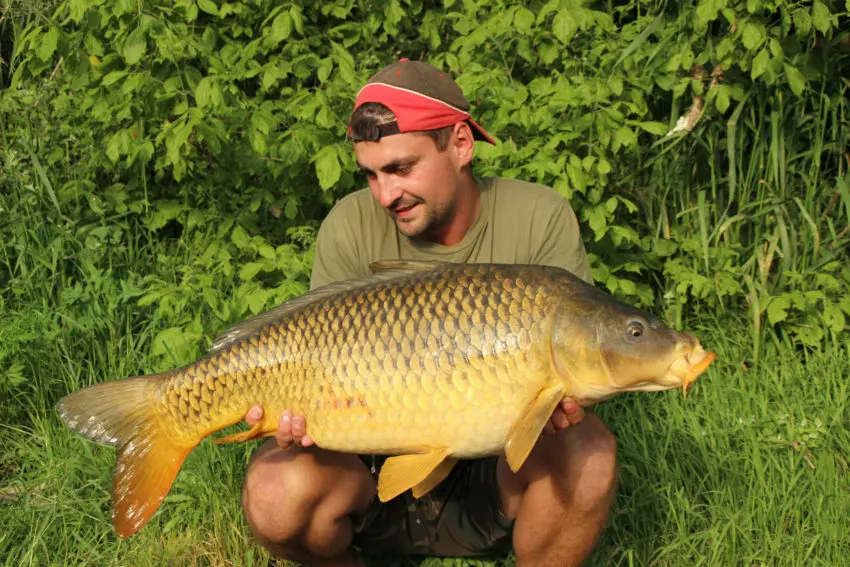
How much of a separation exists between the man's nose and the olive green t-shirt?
0.65 feet

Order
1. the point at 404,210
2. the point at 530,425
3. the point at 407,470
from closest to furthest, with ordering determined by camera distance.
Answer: the point at 530,425 → the point at 407,470 → the point at 404,210

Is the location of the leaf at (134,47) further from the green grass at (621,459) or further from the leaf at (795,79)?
the leaf at (795,79)

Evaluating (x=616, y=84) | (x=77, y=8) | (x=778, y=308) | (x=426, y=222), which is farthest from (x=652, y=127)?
(x=77, y=8)

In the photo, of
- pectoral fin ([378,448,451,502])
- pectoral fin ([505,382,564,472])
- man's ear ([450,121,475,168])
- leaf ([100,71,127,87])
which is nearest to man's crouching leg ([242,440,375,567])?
pectoral fin ([378,448,451,502])

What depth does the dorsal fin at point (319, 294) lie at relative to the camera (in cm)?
218

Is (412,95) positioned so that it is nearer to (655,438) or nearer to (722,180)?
(655,438)

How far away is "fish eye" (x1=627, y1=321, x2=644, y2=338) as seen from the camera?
6.51 ft

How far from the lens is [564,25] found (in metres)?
3.23

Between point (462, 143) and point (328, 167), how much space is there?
70cm

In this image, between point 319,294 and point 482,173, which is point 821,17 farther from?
point 319,294

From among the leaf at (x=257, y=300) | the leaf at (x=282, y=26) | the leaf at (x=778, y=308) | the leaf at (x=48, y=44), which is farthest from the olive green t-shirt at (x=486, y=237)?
the leaf at (x=48, y=44)

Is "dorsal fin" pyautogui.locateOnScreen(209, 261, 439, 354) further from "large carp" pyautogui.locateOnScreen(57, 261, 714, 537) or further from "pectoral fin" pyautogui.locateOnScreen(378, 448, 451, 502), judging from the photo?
"pectoral fin" pyautogui.locateOnScreen(378, 448, 451, 502)

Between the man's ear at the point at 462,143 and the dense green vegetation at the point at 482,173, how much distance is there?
0.62m

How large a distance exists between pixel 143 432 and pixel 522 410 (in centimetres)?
82
